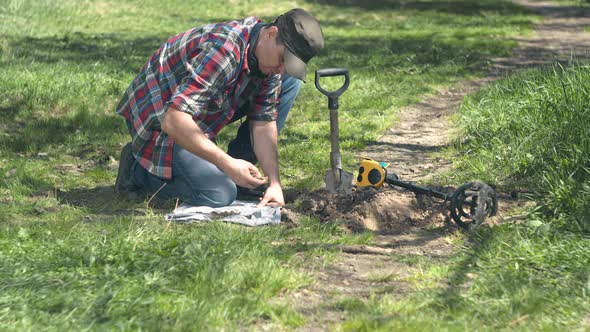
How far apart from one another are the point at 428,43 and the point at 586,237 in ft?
30.6

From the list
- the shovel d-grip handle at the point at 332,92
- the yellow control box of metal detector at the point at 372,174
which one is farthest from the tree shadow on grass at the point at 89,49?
the yellow control box of metal detector at the point at 372,174

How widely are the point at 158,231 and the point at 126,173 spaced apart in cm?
135

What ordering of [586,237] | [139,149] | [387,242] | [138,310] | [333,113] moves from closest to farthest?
[138,310] → [586,237] → [387,242] → [333,113] → [139,149]

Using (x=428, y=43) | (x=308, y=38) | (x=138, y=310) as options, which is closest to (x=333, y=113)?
(x=308, y=38)

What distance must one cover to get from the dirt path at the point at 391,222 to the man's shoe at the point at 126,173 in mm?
1263

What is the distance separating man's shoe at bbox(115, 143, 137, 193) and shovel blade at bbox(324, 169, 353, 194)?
1.36 metres

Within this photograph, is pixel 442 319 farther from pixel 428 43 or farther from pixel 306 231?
pixel 428 43

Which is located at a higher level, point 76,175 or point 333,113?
point 333,113

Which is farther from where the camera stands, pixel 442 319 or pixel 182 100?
pixel 182 100

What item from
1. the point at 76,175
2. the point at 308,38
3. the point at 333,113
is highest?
the point at 308,38

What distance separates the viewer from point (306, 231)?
187 inches

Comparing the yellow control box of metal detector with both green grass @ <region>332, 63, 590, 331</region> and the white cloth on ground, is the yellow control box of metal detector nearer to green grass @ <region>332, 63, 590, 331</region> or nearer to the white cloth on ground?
the white cloth on ground

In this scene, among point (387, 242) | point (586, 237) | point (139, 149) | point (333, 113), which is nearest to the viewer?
point (586, 237)

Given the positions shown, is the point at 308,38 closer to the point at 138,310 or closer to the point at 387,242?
the point at 387,242
